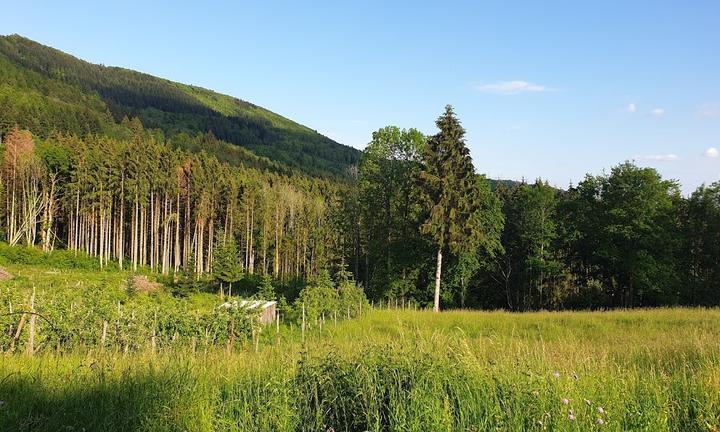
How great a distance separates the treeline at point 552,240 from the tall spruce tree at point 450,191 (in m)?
0.59

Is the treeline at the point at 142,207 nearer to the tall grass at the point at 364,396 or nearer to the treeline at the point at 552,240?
the treeline at the point at 552,240

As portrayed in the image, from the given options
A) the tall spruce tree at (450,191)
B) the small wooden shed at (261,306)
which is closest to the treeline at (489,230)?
the tall spruce tree at (450,191)

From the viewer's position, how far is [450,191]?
31500mm

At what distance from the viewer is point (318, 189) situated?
11538cm

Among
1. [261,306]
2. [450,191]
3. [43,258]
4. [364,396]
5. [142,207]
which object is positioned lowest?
[43,258]

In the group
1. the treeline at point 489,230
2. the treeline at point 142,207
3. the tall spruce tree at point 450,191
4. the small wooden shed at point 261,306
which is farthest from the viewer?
the treeline at point 142,207

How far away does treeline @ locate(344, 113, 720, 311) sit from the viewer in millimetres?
34938

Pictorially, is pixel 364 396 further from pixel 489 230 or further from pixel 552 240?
pixel 552 240

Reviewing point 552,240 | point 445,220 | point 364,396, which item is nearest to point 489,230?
point 445,220

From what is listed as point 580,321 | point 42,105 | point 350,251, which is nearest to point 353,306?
point 580,321

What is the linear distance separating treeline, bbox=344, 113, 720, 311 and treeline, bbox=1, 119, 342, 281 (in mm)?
20828

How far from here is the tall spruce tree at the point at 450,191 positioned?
3109cm

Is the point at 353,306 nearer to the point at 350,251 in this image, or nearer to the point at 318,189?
the point at 350,251

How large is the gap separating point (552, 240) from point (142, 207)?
52453 mm
